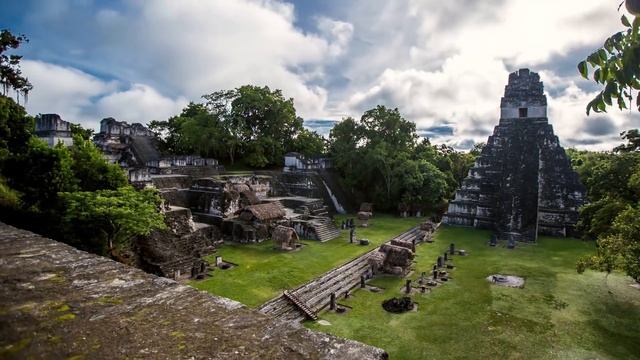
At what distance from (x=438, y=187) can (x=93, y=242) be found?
24548 millimetres

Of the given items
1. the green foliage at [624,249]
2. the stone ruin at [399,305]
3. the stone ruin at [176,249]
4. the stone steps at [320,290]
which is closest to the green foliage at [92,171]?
the stone ruin at [176,249]

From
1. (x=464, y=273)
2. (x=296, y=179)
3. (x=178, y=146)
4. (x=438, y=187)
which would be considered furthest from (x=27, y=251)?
(x=178, y=146)

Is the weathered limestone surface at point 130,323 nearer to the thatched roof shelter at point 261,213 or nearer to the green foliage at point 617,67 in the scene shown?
the green foliage at point 617,67

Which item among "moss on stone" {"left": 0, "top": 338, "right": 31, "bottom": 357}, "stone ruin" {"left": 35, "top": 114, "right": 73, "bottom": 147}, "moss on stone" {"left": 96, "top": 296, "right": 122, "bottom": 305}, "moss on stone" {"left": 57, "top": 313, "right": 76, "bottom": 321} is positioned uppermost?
"stone ruin" {"left": 35, "top": 114, "right": 73, "bottom": 147}

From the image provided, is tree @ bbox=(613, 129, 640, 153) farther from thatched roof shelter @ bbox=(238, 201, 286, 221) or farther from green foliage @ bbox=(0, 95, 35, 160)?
green foliage @ bbox=(0, 95, 35, 160)

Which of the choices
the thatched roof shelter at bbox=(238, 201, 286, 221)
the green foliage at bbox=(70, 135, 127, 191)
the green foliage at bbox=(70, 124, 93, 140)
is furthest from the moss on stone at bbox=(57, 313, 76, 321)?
the green foliage at bbox=(70, 124, 93, 140)

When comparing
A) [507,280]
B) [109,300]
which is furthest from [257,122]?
[109,300]

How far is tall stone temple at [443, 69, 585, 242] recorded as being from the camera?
23.6m

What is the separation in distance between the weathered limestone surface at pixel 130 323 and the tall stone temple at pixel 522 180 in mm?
21911

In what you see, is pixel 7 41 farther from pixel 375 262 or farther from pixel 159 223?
pixel 375 262

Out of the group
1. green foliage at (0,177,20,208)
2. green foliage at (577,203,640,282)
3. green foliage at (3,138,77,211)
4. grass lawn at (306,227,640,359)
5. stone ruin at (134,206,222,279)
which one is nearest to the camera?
green foliage at (577,203,640,282)

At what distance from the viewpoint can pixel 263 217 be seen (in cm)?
2073

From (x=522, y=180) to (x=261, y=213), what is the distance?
18.1m

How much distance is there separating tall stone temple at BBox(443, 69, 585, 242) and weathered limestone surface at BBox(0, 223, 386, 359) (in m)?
21.9
